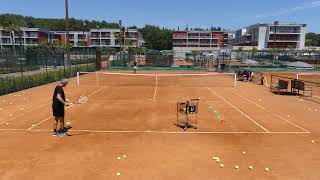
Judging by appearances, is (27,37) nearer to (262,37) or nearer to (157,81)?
(262,37)

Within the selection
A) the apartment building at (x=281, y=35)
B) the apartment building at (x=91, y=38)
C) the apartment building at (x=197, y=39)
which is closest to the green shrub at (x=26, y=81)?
Answer: the apartment building at (x=91, y=38)

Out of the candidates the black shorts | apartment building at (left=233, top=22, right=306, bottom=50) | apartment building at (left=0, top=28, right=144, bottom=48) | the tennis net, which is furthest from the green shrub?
apartment building at (left=233, top=22, right=306, bottom=50)

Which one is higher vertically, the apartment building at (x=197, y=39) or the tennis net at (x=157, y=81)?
the apartment building at (x=197, y=39)

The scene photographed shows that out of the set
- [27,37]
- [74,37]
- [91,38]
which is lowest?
[27,37]

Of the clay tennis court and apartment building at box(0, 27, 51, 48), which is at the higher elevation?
apartment building at box(0, 27, 51, 48)

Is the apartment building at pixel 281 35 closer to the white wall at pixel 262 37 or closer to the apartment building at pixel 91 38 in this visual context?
the white wall at pixel 262 37

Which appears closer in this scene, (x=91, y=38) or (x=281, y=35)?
(x=281, y=35)

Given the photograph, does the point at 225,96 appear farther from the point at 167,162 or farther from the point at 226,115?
the point at 167,162

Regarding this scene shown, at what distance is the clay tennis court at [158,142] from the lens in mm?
8406

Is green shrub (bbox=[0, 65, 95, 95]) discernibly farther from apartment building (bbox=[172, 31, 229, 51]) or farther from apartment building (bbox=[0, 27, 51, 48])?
apartment building (bbox=[172, 31, 229, 51])

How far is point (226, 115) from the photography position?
50.8 ft

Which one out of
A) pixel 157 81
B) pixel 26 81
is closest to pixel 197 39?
pixel 157 81

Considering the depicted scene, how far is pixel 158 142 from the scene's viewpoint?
10898 mm

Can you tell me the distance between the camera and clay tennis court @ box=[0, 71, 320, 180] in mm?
8406
